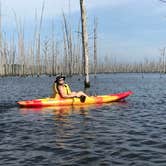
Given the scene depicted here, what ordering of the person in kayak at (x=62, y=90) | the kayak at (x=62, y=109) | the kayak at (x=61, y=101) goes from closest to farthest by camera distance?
the kayak at (x=62, y=109) < the kayak at (x=61, y=101) < the person in kayak at (x=62, y=90)

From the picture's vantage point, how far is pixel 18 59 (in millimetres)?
80312

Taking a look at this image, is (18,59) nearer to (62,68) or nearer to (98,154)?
(62,68)

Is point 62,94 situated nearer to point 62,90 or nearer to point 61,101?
point 62,90

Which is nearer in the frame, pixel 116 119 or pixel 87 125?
pixel 87 125

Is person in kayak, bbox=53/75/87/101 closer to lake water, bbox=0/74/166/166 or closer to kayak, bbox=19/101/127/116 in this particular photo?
kayak, bbox=19/101/127/116

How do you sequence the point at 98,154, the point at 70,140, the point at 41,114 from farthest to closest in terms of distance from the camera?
1. the point at 41,114
2. the point at 70,140
3. the point at 98,154

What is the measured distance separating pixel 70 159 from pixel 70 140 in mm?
1945

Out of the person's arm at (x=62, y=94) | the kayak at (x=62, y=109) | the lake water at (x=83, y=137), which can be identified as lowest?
the lake water at (x=83, y=137)

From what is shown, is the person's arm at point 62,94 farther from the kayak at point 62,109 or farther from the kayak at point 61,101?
the kayak at point 62,109

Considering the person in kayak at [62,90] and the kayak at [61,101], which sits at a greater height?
the person in kayak at [62,90]

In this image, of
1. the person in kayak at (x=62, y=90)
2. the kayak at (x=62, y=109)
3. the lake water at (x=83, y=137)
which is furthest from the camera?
the person in kayak at (x=62, y=90)

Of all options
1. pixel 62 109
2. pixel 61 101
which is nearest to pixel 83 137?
pixel 62 109

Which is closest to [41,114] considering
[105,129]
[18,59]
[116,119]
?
[116,119]

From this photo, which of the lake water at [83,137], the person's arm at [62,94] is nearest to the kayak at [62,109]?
the lake water at [83,137]
